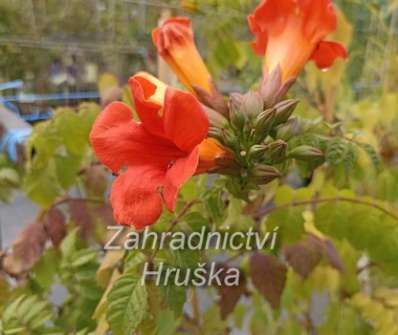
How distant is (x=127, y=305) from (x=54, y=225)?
279 mm

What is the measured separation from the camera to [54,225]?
2.03 ft

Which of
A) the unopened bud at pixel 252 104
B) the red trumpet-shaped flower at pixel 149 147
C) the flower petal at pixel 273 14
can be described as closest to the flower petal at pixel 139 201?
the red trumpet-shaped flower at pixel 149 147

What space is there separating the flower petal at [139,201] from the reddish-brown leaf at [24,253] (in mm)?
308

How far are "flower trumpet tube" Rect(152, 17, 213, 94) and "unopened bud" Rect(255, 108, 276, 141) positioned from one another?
90 mm

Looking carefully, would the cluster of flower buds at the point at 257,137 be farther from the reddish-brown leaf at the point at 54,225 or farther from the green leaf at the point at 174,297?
the reddish-brown leaf at the point at 54,225

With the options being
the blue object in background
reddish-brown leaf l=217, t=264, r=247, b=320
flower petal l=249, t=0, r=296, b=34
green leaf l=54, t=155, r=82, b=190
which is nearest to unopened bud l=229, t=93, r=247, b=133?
flower petal l=249, t=0, r=296, b=34

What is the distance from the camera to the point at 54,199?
67 centimetres

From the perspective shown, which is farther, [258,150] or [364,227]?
[364,227]

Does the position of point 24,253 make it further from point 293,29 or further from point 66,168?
point 293,29

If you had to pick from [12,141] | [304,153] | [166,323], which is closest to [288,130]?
[304,153]

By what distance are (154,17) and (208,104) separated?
2.52ft

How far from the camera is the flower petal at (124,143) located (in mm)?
346

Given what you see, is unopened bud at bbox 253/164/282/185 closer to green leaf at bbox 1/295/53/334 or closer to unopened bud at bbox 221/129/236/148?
unopened bud at bbox 221/129/236/148

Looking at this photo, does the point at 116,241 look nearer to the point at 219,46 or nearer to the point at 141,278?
the point at 141,278
